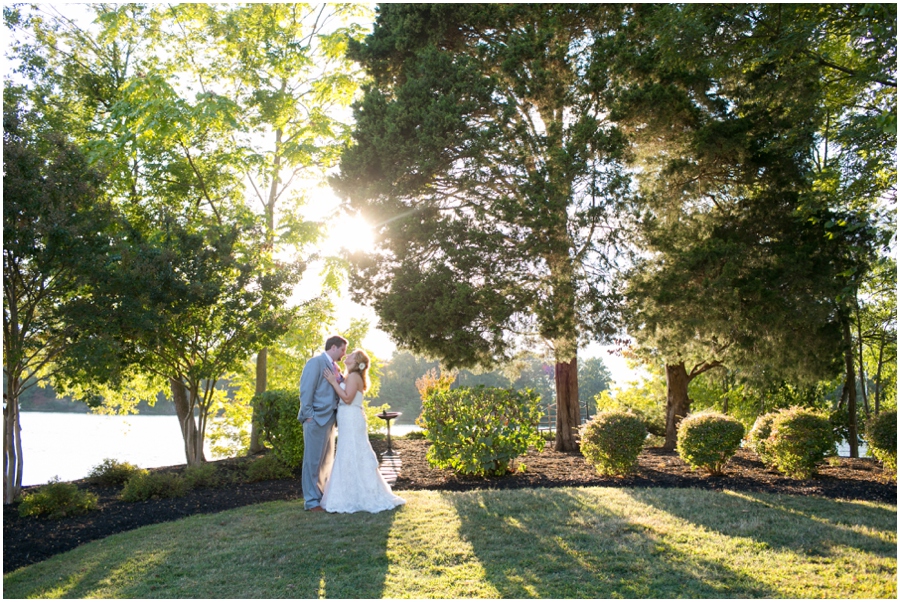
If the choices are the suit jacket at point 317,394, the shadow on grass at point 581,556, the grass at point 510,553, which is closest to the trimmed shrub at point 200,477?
the grass at point 510,553

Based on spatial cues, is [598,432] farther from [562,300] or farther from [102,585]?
[102,585]

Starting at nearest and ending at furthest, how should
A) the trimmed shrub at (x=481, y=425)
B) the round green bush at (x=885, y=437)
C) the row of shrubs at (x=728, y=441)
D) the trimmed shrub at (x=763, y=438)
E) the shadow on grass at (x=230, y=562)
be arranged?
the shadow on grass at (x=230, y=562)
the round green bush at (x=885, y=437)
the row of shrubs at (x=728, y=441)
the trimmed shrub at (x=481, y=425)
the trimmed shrub at (x=763, y=438)

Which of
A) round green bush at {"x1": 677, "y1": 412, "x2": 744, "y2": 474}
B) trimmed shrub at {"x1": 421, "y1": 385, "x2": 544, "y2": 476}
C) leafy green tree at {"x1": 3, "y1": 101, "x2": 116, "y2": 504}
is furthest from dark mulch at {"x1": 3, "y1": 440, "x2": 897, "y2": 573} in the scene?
leafy green tree at {"x1": 3, "y1": 101, "x2": 116, "y2": 504}

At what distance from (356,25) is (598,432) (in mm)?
10822

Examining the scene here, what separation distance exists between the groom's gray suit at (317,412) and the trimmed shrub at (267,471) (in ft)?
8.57

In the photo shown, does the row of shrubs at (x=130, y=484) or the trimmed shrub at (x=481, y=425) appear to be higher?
the trimmed shrub at (x=481, y=425)

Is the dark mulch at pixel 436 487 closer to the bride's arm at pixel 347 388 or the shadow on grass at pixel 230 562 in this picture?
the shadow on grass at pixel 230 562

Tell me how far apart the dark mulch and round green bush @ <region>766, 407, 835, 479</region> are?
0.68ft

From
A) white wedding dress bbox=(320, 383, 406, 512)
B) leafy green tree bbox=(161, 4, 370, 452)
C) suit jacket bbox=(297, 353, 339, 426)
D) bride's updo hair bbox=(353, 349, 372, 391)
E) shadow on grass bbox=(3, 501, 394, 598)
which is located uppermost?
leafy green tree bbox=(161, 4, 370, 452)

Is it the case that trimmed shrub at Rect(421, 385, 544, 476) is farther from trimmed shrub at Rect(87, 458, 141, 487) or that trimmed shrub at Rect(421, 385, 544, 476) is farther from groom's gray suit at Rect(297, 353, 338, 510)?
trimmed shrub at Rect(87, 458, 141, 487)

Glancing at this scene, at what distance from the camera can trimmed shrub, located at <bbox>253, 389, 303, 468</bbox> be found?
31.6 feet

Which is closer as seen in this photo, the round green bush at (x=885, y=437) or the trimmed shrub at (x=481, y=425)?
the round green bush at (x=885, y=437)

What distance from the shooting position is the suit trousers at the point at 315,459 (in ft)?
22.3

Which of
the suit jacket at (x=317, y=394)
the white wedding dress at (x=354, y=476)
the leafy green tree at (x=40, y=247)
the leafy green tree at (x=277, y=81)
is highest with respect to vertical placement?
the leafy green tree at (x=277, y=81)
